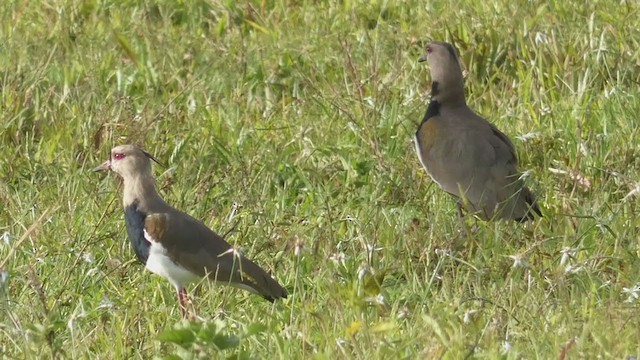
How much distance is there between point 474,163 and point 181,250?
69.6 inches

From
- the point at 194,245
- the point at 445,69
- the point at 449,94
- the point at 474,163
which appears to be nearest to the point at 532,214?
the point at 474,163

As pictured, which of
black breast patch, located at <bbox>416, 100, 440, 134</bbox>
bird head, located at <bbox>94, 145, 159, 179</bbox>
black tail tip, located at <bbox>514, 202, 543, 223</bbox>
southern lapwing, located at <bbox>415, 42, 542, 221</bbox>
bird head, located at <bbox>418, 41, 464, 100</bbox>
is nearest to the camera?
bird head, located at <bbox>94, 145, 159, 179</bbox>

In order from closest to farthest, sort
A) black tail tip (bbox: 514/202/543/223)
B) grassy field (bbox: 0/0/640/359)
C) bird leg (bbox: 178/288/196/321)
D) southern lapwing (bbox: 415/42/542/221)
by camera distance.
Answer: grassy field (bbox: 0/0/640/359), bird leg (bbox: 178/288/196/321), black tail tip (bbox: 514/202/543/223), southern lapwing (bbox: 415/42/542/221)

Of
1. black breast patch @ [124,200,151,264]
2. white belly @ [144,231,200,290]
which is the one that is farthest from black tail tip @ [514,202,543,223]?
black breast patch @ [124,200,151,264]

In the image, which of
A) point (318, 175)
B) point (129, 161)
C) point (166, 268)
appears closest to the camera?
point (166, 268)

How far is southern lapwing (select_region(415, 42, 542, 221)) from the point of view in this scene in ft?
24.5

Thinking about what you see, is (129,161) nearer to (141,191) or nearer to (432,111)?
(141,191)

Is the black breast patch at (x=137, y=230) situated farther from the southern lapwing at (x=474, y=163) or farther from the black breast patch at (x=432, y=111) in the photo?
the black breast patch at (x=432, y=111)

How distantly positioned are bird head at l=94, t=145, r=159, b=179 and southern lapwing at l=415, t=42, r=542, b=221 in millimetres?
1394

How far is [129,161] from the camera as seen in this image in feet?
23.7

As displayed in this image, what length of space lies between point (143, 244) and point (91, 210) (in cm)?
85

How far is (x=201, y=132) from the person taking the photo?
28.2 ft

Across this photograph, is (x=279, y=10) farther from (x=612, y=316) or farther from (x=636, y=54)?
(x=612, y=316)

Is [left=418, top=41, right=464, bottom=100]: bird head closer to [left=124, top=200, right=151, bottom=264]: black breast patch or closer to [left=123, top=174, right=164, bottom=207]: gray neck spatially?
[left=123, top=174, right=164, bottom=207]: gray neck
